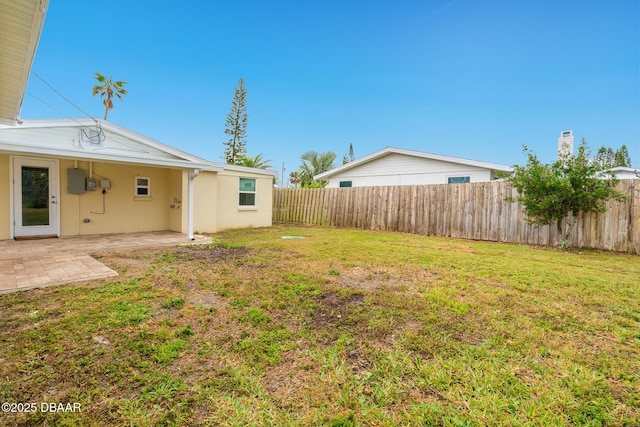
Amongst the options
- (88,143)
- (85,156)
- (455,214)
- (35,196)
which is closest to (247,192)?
(88,143)

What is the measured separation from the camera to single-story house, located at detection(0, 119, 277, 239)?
7203 mm

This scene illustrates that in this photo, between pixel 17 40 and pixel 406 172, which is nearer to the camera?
pixel 17 40

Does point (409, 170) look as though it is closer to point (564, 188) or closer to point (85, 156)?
point (564, 188)

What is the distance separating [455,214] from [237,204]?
7.96 m

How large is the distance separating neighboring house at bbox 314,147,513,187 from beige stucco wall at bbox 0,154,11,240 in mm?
13052

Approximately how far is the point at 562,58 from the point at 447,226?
11.5 m

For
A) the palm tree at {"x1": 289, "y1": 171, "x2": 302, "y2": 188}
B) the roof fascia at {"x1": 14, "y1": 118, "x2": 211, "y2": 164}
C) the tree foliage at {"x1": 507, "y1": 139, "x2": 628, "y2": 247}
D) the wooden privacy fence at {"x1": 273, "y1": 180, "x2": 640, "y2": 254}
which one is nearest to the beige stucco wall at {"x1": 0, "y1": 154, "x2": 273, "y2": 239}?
the roof fascia at {"x1": 14, "y1": 118, "x2": 211, "y2": 164}

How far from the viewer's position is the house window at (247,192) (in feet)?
37.3

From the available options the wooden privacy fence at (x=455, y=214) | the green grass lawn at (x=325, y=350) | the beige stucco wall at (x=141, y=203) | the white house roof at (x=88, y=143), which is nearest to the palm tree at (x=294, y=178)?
the wooden privacy fence at (x=455, y=214)

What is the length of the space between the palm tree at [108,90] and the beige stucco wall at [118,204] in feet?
42.1

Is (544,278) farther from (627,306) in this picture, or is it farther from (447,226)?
(447,226)

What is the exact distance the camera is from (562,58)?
14.0m

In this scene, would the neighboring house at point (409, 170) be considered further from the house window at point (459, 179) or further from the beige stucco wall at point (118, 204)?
the beige stucco wall at point (118, 204)

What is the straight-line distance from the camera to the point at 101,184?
8562mm
